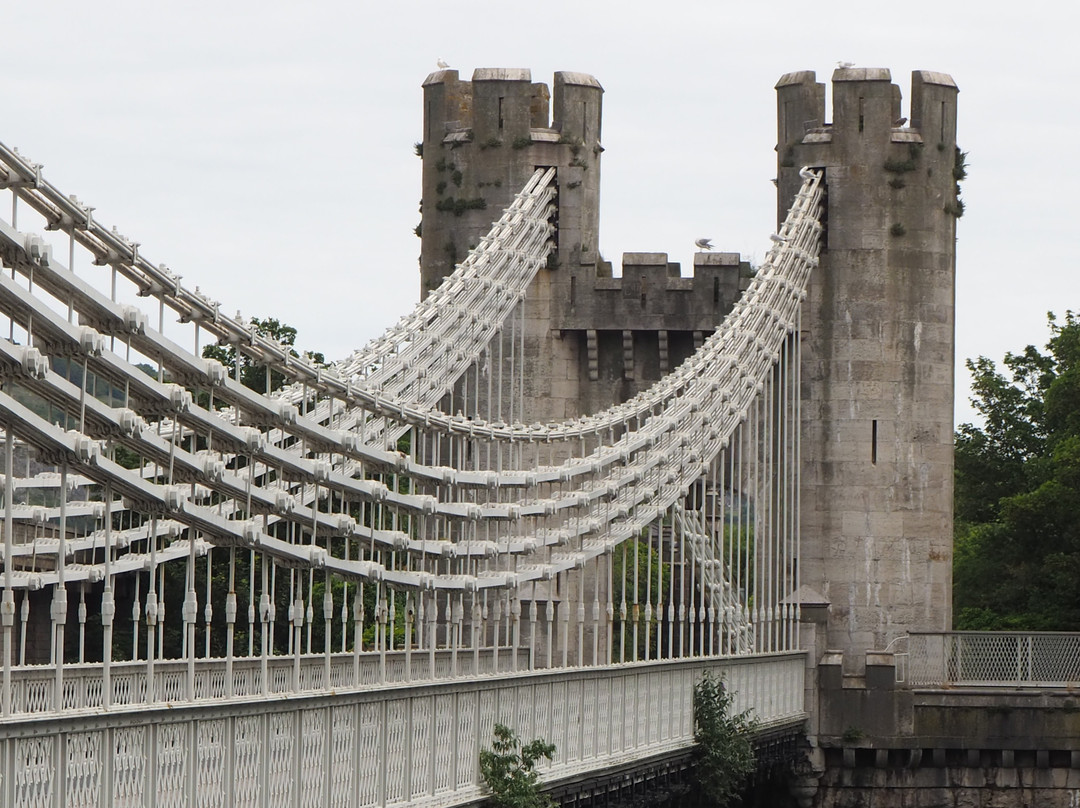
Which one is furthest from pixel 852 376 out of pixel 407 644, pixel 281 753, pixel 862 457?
pixel 281 753

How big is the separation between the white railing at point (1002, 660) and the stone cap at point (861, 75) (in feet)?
24.7

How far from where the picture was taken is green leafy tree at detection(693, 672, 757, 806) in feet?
90.1

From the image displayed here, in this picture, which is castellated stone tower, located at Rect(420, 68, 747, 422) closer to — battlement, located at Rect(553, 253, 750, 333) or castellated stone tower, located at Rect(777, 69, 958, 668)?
battlement, located at Rect(553, 253, 750, 333)

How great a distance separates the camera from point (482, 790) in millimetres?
20766

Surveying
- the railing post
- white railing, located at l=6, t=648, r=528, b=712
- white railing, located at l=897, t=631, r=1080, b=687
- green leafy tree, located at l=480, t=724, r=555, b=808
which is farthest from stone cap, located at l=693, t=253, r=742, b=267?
the railing post

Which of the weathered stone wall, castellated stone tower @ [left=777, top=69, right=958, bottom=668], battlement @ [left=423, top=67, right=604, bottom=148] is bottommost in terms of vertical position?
the weathered stone wall

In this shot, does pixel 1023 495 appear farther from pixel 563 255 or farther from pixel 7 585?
pixel 7 585

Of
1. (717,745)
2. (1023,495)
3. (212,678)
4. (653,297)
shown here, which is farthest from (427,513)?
(1023,495)

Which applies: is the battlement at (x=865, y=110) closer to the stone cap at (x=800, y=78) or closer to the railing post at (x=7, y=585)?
the stone cap at (x=800, y=78)

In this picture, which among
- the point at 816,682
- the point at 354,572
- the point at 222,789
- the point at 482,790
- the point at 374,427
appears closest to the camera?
the point at 222,789

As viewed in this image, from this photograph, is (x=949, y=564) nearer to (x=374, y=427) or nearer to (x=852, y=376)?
(x=852, y=376)

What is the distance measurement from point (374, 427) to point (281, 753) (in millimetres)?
9542

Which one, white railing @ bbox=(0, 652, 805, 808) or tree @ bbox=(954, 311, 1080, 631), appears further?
tree @ bbox=(954, 311, 1080, 631)

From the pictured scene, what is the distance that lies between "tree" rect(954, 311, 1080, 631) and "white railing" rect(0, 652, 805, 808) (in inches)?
761
